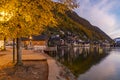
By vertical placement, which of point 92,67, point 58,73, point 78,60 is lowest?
point 92,67

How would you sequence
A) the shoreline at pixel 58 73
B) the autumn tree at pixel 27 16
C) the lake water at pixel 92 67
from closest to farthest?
the autumn tree at pixel 27 16
the shoreline at pixel 58 73
the lake water at pixel 92 67

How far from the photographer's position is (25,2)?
24.9 metres

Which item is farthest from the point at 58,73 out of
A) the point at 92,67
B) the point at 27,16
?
the point at 92,67

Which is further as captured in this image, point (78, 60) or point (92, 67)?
point (78, 60)

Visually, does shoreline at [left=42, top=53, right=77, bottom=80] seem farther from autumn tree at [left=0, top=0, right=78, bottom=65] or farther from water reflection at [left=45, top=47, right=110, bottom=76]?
water reflection at [left=45, top=47, right=110, bottom=76]

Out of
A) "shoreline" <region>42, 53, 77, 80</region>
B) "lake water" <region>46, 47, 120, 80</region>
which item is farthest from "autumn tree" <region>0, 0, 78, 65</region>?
"lake water" <region>46, 47, 120, 80</region>

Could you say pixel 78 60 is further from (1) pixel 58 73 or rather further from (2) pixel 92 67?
(1) pixel 58 73

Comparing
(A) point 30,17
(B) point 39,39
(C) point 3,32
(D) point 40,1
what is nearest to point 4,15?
(C) point 3,32

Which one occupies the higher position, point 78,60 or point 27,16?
point 27,16

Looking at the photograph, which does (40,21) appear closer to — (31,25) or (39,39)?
(31,25)

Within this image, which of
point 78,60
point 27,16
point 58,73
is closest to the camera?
point 27,16

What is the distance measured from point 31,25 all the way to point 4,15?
6.02 m

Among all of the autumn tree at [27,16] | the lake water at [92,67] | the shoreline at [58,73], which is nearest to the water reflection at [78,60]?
the lake water at [92,67]

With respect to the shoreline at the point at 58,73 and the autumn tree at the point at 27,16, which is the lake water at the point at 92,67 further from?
the autumn tree at the point at 27,16
